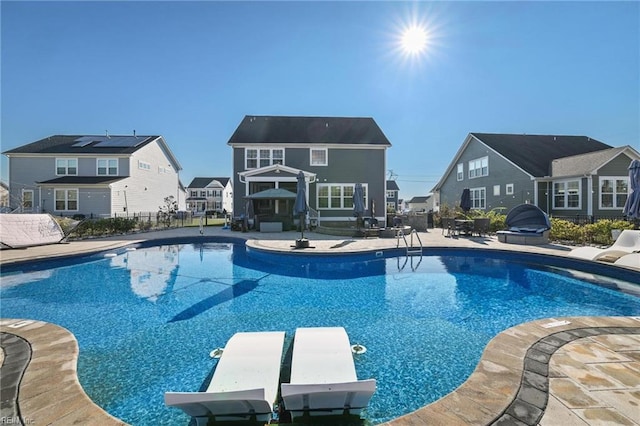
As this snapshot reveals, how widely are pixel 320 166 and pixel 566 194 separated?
1751cm

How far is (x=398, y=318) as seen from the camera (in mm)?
5242

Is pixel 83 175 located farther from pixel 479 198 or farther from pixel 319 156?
pixel 479 198

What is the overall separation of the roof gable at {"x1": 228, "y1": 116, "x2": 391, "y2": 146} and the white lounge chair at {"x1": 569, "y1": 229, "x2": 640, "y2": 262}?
13.6 meters

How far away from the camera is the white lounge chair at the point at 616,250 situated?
821 centimetres

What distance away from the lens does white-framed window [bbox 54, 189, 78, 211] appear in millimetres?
22328

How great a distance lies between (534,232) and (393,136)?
12.4 m

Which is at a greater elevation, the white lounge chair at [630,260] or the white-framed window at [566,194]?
the white-framed window at [566,194]

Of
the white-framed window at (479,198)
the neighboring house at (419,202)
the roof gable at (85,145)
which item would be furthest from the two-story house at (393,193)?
the roof gable at (85,145)

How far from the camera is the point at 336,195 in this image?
19938 mm

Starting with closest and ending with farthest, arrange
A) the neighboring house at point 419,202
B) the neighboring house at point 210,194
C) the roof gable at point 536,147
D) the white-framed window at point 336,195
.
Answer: the white-framed window at point 336,195 < the roof gable at point 536,147 < the neighboring house at point 210,194 < the neighboring house at point 419,202

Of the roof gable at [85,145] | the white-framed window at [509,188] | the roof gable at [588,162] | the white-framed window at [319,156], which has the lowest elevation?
the white-framed window at [509,188]

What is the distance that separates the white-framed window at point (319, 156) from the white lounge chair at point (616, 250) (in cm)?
1487

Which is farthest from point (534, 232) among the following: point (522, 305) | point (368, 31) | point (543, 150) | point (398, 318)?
point (543, 150)

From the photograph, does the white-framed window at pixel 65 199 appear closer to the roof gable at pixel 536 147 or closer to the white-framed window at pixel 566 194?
the roof gable at pixel 536 147
